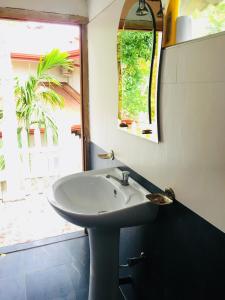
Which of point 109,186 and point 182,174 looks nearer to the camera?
point 182,174

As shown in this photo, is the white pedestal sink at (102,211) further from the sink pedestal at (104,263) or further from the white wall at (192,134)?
the white wall at (192,134)

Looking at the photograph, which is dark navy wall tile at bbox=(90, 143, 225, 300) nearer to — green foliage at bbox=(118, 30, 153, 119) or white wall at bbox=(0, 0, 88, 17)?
green foliage at bbox=(118, 30, 153, 119)

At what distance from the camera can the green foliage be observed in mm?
1212

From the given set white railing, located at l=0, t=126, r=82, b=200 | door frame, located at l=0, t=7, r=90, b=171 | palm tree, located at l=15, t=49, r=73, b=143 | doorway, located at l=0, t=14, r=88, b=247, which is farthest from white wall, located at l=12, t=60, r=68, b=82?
door frame, located at l=0, t=7, r=90, b=171

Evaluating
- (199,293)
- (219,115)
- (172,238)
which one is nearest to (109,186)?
(172,238)

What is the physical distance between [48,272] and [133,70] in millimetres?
1497

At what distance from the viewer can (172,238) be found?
112 cm

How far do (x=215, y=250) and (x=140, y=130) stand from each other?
0.65 meters

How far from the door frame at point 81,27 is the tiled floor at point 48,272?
2.33 ft

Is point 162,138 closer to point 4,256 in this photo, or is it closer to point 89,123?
point 89,123

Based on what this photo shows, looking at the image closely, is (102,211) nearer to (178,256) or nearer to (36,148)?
(178,256)

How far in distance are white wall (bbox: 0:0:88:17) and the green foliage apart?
2.31 ft

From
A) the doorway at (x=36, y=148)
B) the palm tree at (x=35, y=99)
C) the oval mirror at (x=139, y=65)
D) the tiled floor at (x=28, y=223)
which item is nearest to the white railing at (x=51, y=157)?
the doorway at (x=36, y=148)

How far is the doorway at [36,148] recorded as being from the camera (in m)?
2.37
